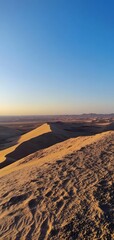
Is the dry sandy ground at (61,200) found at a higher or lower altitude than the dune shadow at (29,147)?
higher

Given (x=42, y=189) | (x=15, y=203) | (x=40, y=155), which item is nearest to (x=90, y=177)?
(x=42, y=189)

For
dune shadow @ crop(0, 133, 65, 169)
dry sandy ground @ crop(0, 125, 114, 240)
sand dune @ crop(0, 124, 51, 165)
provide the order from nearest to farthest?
1. dry sandy ground @ crop(0, 125, 114, 240)
2. dune shadow @ crop(0, 133, 65, 169)
3. sand dune @ crop(0, 124, 51, 165)

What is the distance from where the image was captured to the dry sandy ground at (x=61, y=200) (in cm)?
476

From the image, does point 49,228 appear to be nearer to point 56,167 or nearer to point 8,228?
point 8,228

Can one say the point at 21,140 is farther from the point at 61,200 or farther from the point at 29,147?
the point at 61,200

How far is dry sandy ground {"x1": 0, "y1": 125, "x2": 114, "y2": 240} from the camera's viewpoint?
15.6 ft

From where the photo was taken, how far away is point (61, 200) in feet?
19.4

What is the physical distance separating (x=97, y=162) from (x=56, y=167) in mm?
1306

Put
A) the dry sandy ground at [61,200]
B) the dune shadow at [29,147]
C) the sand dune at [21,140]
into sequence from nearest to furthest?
the dry sandy ground at [61,200], the dune shadow at [29,147], the sand dune at [21,140]

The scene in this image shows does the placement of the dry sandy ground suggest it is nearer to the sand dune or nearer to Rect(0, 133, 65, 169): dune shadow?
Rect(0, 133, 65, 169): dune shadow

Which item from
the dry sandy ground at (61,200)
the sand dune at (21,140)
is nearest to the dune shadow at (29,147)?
the sand dune at (21,140)

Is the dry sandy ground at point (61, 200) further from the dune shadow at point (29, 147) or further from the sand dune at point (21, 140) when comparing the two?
the sand dune at point (21, 140)

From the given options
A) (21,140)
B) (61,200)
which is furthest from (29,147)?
(61,200)

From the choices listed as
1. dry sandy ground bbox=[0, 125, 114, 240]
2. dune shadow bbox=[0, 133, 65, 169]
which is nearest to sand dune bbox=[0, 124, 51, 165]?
dune shadow bbox=[0, 133, 65, 169]
